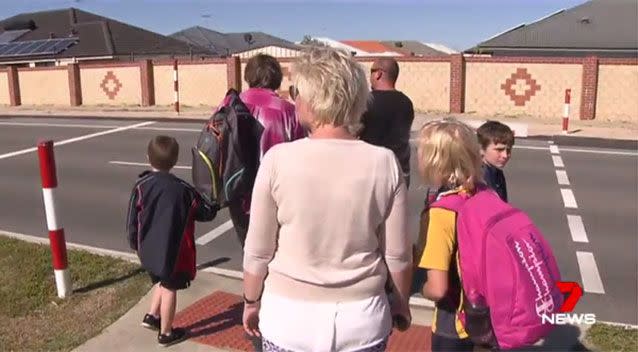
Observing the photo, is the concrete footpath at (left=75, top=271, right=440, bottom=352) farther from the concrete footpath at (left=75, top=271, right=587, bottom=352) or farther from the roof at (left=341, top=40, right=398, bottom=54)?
the roof at (left=341, top=40, right=398, bottom=54)

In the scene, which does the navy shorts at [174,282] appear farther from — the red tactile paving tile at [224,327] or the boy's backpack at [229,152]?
the boy's backpack at [229,152]

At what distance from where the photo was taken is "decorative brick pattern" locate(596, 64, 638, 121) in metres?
20.0

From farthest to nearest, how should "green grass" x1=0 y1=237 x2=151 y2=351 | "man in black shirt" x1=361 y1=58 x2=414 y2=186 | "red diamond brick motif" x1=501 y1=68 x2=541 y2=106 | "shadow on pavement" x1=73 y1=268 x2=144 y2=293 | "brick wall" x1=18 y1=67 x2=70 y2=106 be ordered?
"brick wall" x1=18 y1=67 x2=70 y2=106 → "red diamond brick motif" x1=501 y1=68 x2=541 y2=106 → "shadow on pavement" x1=73 y1=268 x2=144 y2=293 → "man in black shirt" x1=361 y1=58 x2=414 y2=186 → "green grass" x1=0 y1=237 x2=151 y2=351

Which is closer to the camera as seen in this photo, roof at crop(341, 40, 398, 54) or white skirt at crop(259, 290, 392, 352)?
white skirt at crop(259, 290, 392, 352)

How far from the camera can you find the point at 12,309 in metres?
4.96

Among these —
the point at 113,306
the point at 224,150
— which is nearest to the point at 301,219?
the point at 224,150

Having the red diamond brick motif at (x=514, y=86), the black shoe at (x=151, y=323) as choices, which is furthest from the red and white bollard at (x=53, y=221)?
the red diamond brick motif at (x=514, y=86)

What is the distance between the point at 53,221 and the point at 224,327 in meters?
1.61

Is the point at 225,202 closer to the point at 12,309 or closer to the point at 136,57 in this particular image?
the point at 12,309

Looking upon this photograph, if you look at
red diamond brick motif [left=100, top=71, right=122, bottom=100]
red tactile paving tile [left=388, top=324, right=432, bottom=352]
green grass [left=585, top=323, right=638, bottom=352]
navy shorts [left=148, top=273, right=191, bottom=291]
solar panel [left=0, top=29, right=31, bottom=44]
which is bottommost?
green grass [left=585, top=323, right=638, bottom=352]

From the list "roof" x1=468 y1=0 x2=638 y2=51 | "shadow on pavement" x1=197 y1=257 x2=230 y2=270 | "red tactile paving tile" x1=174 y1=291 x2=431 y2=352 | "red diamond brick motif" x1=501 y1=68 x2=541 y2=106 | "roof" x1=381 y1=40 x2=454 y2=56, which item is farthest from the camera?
"roof" x1=381 y1=40 x2=454 y2=56

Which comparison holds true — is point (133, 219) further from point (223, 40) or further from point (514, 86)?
point (223, 40)

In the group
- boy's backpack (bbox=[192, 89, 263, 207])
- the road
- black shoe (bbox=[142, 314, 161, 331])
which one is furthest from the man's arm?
the road

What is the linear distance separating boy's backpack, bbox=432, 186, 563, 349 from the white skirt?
427 mm
